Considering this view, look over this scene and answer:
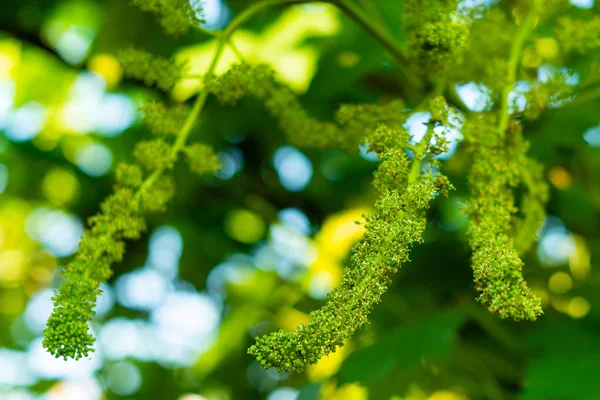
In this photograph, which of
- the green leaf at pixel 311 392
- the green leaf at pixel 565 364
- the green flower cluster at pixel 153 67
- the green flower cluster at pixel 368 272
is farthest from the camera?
the green leaf at pixel 311 392

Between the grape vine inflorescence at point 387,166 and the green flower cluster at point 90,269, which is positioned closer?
the grape vine inflorescence at point 387,166

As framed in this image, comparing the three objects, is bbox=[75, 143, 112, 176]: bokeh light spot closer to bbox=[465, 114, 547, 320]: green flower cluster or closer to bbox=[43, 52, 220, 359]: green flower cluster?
bbox=[43, 52, 220, 359]: green flower cluster

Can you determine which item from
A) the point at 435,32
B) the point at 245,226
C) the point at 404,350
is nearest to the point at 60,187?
the point at 245,226

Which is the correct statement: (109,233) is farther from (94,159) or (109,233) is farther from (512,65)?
(94,159)

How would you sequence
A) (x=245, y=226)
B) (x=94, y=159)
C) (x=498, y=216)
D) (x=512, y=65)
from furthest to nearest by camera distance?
(x=245, y=226)
(x=94, y=159)
(x=512, y=65)
(x=498, y=216)

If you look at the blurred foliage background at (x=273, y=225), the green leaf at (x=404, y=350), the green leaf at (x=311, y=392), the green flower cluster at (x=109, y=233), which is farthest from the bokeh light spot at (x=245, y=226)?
the green flower cluster at (x=109, y=233)

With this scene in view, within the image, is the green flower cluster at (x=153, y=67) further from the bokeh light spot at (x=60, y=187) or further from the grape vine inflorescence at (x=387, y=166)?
the bokeh light spot at (x=60, y=187)
